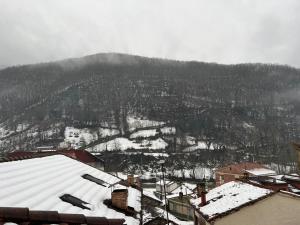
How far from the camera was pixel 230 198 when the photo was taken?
22.0 m

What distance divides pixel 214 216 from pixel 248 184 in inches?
200

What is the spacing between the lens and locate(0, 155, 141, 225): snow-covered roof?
9555mm

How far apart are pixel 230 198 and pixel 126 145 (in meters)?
153

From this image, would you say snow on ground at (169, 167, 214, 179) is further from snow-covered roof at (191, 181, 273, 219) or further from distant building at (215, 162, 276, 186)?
snow-covered roof at (191, 181, 273, 219)

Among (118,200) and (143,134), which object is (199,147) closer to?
(143,134)

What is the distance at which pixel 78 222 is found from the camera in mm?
6398

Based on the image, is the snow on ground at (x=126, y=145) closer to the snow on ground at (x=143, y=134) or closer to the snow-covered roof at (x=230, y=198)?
the snow on ground at (x=143, y=134)

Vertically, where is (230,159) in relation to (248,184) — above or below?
below

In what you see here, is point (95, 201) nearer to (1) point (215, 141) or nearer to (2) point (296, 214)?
(2) point (296, 214)

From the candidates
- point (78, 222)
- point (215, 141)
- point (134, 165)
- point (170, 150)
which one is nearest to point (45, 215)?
point (78, 222)

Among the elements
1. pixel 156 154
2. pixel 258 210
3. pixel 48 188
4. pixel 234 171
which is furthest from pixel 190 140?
pixel 48 188

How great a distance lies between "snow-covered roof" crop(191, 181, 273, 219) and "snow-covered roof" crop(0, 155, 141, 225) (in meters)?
6.84

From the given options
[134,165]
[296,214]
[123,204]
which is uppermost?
[123,204]

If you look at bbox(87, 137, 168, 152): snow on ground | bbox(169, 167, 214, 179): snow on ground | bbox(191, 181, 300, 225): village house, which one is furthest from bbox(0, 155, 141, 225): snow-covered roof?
bbox(87, 137, 168, 152): snow on ground
